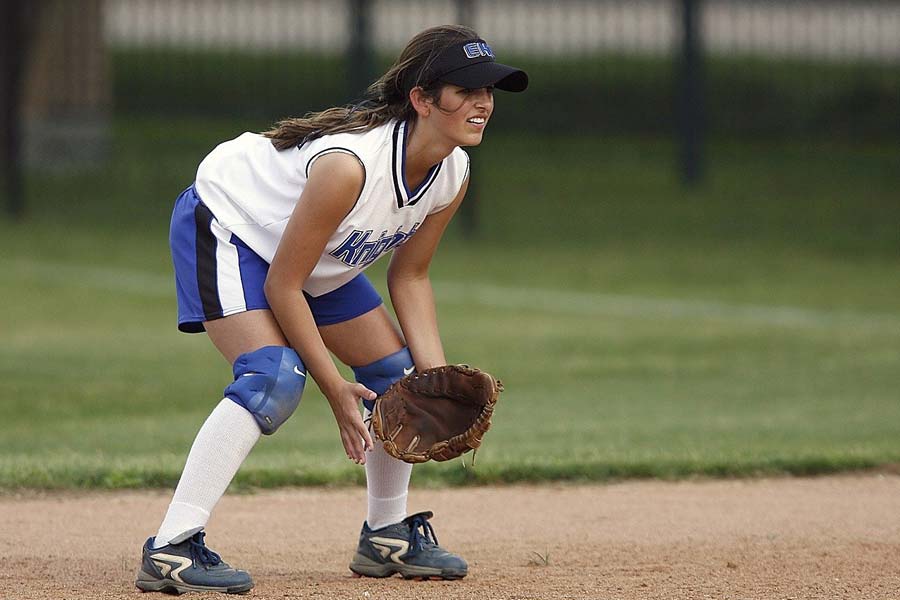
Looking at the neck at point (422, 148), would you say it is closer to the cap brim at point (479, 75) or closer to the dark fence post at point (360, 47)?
the cap brim at point (479, 75)

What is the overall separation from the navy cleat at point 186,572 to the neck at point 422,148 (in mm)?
1155

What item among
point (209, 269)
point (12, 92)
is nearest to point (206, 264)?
point (209, 269)

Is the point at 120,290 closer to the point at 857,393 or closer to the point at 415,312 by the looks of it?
the point at 857,393

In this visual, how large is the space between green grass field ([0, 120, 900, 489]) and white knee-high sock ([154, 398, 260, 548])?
1.99 meters

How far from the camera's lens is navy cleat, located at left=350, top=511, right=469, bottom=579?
4.04m

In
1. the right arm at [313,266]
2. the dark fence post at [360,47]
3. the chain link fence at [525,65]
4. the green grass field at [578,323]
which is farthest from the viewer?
the chain link fence at [525,65]

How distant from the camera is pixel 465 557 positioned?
4.45m

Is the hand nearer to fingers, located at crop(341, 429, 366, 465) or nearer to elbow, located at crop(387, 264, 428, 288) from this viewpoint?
fingers, located at crop(341, 429, 366, 465)

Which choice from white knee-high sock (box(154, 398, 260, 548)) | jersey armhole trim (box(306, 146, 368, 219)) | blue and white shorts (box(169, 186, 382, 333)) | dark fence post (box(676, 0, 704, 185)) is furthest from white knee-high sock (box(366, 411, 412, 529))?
dark fence post (box(676, 0, 704, 185))

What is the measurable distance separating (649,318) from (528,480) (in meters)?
6.37

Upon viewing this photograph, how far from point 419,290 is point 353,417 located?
0.61 meters

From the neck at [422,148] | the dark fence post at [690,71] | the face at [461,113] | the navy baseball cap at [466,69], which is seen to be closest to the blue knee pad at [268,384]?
the neck at [422,148]

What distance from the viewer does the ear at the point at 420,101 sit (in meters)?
3.70

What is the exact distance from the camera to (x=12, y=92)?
1911 centimetres
